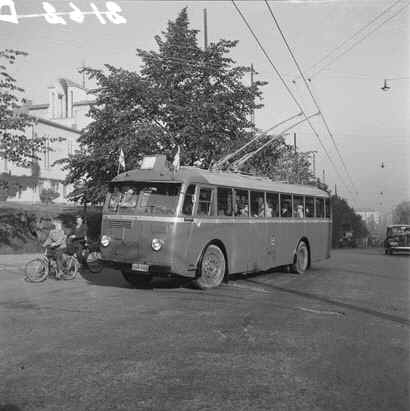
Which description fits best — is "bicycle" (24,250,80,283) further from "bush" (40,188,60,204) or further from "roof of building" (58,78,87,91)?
"roof of building" (58,78,87,91)

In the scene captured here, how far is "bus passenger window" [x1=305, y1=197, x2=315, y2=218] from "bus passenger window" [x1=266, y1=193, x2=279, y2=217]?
7.46 ft

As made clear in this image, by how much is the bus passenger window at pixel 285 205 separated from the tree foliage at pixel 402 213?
107 m

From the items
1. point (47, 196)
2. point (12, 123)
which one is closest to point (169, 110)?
point (12, 123)

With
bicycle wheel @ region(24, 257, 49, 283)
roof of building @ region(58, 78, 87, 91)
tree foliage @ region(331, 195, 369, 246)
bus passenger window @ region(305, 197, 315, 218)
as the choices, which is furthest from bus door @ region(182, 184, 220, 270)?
tree foliage @ region(331, 195, 369, 246)

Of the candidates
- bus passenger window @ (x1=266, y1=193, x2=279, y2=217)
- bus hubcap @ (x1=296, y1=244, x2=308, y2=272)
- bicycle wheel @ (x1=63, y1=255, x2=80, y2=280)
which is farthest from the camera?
bus hubcap @ (x1=296, y1=244, x2=308, y2=272)

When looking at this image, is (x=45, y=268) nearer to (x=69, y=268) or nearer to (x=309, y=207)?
(x=69, y=268)

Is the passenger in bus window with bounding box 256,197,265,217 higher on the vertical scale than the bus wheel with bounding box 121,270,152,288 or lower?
higher

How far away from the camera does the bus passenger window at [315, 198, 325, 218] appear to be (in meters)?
17.2

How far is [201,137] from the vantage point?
1873 centimetres

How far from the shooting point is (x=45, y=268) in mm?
12930

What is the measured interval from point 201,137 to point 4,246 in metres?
9.46

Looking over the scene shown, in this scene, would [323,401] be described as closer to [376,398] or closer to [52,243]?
[376,398]

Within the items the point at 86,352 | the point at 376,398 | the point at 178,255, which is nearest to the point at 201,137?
the point at 178,255

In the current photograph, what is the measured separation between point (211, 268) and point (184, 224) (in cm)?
142
